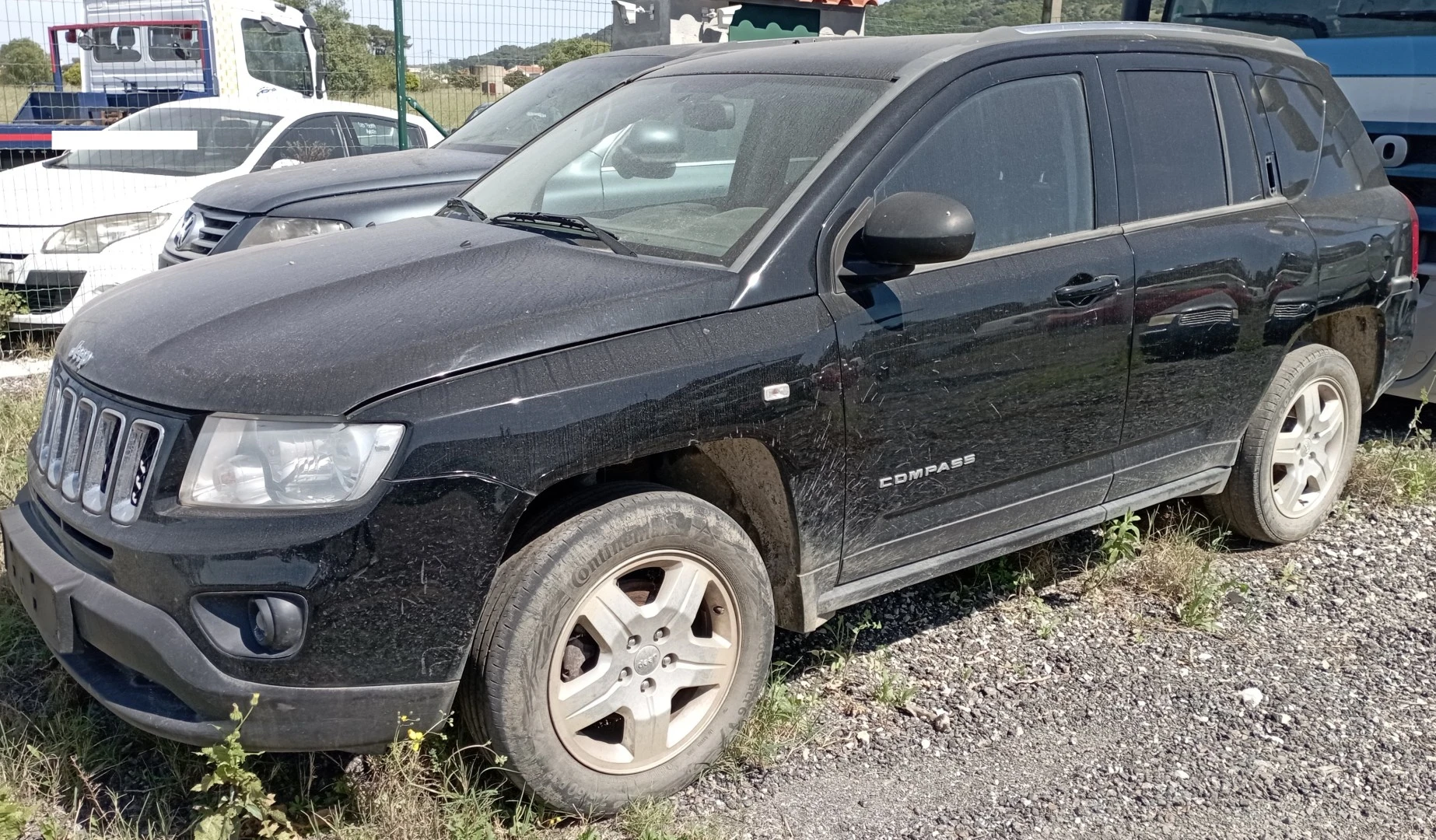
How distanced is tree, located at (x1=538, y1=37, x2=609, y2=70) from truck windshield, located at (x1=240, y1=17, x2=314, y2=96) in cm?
373

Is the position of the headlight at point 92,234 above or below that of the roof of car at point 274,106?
below

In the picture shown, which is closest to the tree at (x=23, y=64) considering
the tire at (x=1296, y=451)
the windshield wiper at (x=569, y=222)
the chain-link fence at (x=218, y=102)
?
the chain-link fence at (x=218, y=102)

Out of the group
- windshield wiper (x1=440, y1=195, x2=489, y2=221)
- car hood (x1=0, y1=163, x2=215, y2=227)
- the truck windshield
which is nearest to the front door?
windshield wiper (x1=440, y1=195, x2=489, y2=221)

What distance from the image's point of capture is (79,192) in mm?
8008

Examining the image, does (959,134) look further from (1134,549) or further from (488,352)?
(1134,549)

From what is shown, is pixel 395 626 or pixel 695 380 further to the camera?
pixel 695 380

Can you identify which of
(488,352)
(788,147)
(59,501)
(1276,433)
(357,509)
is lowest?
(1276,433)

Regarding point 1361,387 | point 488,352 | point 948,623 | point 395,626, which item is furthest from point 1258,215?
point 395,626

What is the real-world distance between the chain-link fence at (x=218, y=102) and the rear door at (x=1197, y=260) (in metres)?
1.27

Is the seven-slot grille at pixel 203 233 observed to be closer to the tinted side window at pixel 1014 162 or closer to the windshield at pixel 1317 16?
the tinted side window at pixel 1014 162

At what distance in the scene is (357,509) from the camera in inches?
103

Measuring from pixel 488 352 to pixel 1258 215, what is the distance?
9.56 ft

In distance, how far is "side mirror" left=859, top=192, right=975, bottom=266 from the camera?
3.15m

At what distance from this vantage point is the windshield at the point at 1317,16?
6.40 metres
